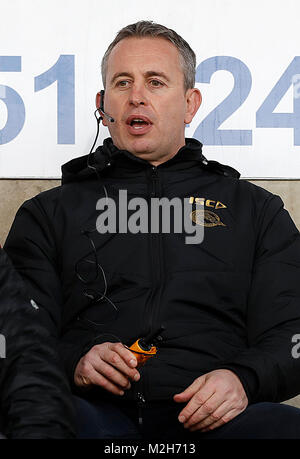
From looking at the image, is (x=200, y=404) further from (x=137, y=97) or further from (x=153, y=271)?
(x=137, y=97)

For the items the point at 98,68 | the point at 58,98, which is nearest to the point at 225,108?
the point at 98,68

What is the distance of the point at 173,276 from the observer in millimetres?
1568

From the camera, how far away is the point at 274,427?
1282 millimetres

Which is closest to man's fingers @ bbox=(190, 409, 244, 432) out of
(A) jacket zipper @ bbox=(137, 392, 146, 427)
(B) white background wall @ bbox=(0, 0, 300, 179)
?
(A) jacket zipper @ bbox=(137, 392, 146, 427)

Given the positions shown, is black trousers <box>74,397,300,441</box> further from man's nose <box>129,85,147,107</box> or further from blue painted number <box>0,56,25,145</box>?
blue painted number <box>0,56,25,145</box>

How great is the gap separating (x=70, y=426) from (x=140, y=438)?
0.48 m

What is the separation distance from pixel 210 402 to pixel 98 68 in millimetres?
1195

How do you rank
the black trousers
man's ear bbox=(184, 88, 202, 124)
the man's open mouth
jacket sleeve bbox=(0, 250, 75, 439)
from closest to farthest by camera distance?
jacket sleeve bbox=(0, 250, 75, 439) < the black trousers < the man's open mouth < man's ear bbox=(184, 88, 202, 124)

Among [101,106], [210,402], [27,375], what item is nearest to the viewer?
[27,375]

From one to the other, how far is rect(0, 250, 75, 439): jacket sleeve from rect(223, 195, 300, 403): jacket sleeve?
0.50m

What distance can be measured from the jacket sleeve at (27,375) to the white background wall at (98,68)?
1.17 meters

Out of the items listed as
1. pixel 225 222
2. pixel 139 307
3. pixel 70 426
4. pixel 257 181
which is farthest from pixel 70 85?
pixel 70 426

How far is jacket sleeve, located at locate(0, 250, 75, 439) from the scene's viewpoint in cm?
94

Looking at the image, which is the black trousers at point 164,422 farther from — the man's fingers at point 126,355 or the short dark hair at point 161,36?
the short dark hair at point 161,36
